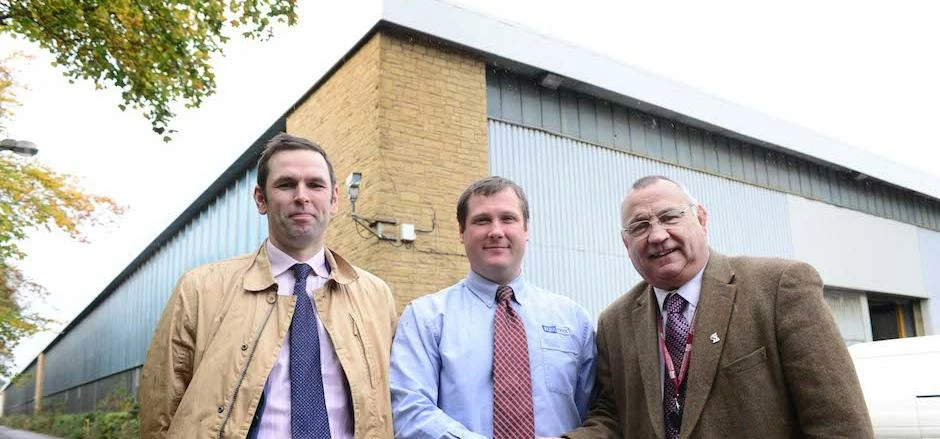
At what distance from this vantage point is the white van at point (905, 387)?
6.54 m

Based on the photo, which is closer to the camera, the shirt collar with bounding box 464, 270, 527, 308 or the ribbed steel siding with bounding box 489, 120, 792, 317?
the shirt collar with bounding box 464, 270, 527, 308

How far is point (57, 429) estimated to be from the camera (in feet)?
88.5

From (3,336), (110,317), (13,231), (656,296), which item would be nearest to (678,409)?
(656,296)

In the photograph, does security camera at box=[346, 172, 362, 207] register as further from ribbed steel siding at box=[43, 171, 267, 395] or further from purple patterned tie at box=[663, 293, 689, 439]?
purple patterned tie at box=[663, 293, 689, 439]

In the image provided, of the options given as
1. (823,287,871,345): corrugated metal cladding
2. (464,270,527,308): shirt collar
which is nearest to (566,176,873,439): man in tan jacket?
(464,270,527,308): shirt collar

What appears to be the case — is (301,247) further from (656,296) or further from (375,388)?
(656,296)

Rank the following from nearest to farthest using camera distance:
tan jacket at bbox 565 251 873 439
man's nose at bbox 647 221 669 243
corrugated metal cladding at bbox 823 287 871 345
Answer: tan jacket at bbox 565 251 873 439 < man's nose at bbox 647 221 669 243 < corrugated metal cladding at bbox 823 287 871 345

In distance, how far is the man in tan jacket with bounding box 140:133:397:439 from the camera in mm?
2330

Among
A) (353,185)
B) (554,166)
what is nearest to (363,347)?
(353,185)

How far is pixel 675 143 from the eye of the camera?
12758 mm

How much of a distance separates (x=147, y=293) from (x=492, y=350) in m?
24.5

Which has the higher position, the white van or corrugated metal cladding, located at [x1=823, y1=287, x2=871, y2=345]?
corrugated metal cladding, located at [x1=823, y1=287, x2=871, y2=345]

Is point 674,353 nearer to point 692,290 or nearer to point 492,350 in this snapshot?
point 692,290

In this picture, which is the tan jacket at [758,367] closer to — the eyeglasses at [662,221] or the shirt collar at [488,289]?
the eyeglasses at [662,221]
